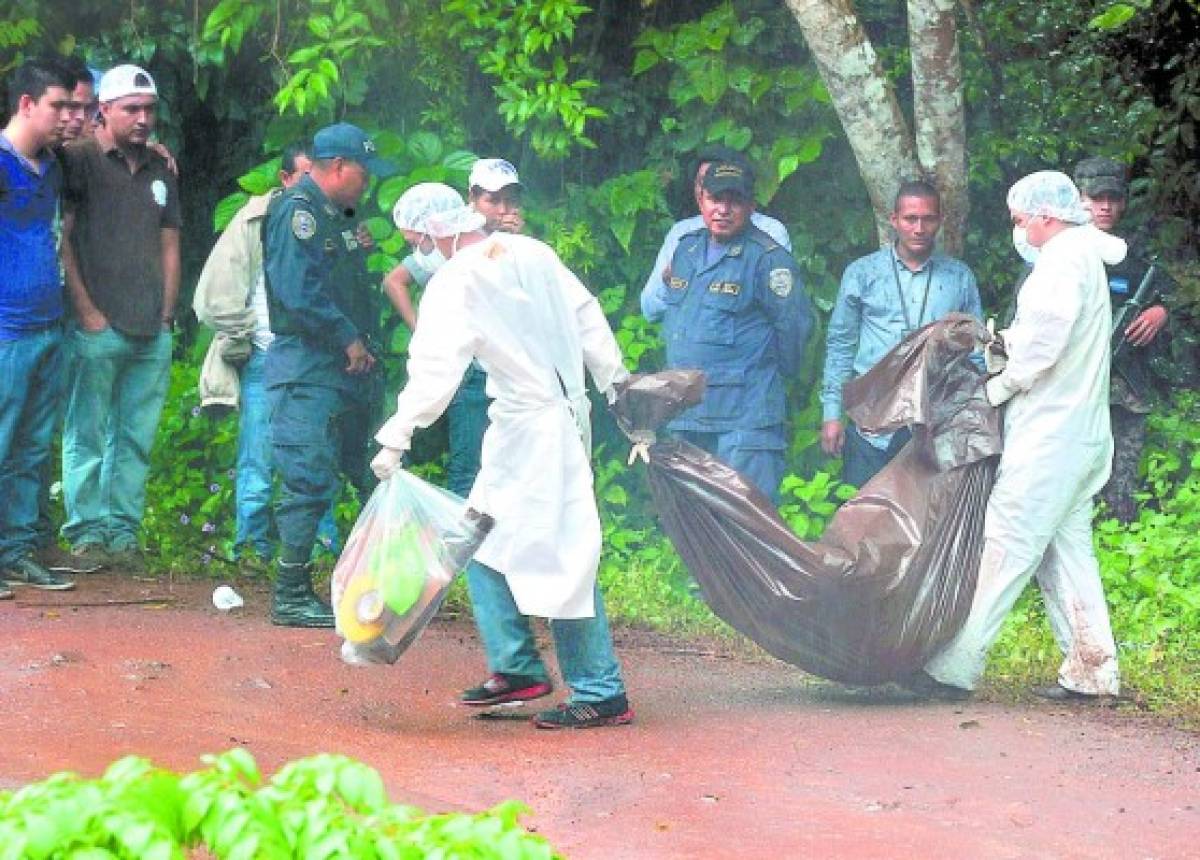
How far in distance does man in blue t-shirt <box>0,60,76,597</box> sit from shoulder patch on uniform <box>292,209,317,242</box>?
3.47 ft

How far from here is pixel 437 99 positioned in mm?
10258

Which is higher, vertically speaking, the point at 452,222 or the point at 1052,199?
the point at 1052,199

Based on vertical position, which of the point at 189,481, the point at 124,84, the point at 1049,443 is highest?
the point at 124,84

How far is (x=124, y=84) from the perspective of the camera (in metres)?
8.37

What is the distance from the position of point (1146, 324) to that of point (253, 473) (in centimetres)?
392

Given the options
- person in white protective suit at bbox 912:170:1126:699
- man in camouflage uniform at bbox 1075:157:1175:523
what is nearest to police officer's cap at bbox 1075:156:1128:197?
man in camouflage uniform at bbox 1075:157:1175:523

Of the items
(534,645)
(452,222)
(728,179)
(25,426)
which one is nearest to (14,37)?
(25,426)

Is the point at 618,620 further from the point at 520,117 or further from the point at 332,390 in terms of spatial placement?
the point at 520,117

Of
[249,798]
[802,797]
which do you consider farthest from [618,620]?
[249,798]

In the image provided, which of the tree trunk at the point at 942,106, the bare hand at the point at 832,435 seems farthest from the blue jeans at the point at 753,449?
the tree trunk at the point at 942,106

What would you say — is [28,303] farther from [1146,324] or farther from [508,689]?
[1146,324]

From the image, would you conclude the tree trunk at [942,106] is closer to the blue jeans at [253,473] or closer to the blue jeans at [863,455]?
the blue jeans at [863,455]

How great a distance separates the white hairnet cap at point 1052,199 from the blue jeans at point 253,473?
355cm

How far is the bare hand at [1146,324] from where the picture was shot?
28.5 feet
